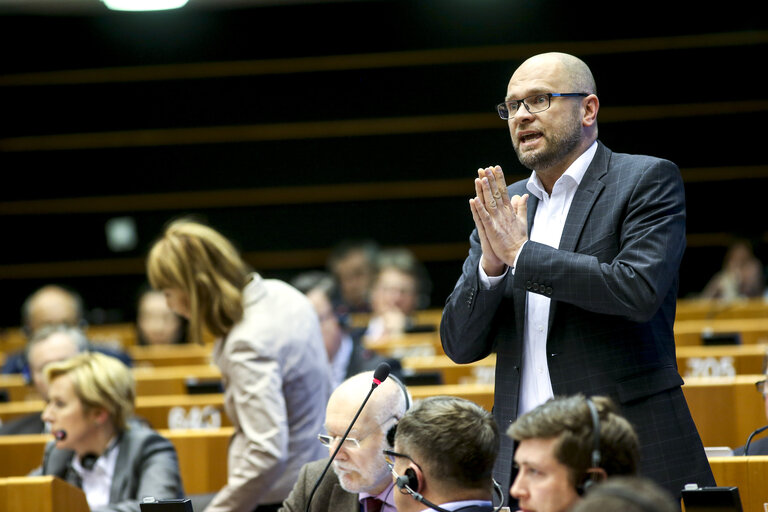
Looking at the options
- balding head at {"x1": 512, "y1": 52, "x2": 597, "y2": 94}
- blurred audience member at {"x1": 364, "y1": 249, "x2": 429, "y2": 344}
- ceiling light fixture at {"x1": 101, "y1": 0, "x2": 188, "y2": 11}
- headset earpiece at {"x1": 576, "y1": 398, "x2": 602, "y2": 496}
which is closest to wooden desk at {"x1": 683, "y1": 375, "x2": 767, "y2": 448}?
balding head at {"x1": 512, "y1": 52, "x2": 597, "y2": 94}

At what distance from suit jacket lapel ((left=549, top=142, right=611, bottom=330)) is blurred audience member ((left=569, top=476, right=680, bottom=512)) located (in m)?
0.92

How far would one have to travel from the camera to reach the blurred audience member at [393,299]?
7.08 metres

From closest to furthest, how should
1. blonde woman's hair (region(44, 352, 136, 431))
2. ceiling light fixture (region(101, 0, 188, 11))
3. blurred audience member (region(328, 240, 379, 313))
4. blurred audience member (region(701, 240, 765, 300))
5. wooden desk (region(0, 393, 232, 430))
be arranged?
ceiling light fixture (region(101, 0, 188, 11)), blonde woman's hair (region(44, 352, 136, 431)), wooden desk (region(0, 393, 232, 430)), blurred audience member (region(328, 240, 379, 313)), blurred audience member (region(701, 240, 765, 300))

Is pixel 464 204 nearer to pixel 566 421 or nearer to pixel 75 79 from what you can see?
pixel 75 79

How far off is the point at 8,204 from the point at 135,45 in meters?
2.17

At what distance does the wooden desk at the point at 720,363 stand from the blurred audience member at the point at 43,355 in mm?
2722

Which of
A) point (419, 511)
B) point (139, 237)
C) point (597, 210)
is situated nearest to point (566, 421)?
point (419, 511)

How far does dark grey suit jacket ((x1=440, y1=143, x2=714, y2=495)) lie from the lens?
2041 millimetres

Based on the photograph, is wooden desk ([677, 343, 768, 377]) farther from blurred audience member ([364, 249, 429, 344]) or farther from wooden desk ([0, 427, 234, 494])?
blurred audience member ([364, 249, 429, 344])

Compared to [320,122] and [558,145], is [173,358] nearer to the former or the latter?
[320,122]

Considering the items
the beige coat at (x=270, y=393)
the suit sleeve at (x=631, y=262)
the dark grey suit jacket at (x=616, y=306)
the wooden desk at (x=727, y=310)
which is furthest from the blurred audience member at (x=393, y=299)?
the suit sleeve at (x=631, y=262)

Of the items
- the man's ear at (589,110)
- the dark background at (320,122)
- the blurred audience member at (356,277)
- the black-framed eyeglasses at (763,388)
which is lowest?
the black-framed eyeglasses at (763,388)

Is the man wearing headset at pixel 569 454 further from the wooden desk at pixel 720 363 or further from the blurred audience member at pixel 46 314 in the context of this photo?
the blurred audience member at pixel 46 314

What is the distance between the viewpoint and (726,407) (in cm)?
358
